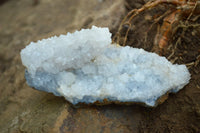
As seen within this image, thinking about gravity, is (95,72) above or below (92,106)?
above

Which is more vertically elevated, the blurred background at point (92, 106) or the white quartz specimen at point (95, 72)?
the white quartz specimen at point (95, 72)

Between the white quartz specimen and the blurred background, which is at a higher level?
the white quartz specimen

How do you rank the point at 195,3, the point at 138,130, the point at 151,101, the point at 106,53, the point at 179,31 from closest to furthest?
the point at 151,101 → the point at 138,130 → the point at 106,53 → the point at 195,3 → the point at 179,31

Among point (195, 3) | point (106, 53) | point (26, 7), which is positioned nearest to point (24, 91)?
point (106, 53)

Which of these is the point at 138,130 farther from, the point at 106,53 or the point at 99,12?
the point at 99,12
